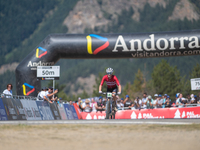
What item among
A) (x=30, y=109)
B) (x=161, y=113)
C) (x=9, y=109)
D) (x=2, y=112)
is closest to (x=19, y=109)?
(x=9, y=109)

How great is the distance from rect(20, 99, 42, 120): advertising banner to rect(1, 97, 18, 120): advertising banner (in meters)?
0.71

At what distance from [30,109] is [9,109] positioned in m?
1.40

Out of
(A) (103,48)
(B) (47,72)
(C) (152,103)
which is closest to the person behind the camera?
(B) (47,72)

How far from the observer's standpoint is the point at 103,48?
54.6ft

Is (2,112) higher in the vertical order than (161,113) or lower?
higher

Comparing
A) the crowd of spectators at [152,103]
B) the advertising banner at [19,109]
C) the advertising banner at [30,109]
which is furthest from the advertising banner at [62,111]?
the advertising banner at [19,109]

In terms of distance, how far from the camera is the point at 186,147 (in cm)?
436

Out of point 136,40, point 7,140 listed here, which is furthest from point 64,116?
point 7,140

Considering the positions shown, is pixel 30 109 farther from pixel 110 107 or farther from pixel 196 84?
pixel 196 84

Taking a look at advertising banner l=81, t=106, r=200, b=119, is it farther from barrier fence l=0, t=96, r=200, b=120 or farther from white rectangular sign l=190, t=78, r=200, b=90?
white rectangular sign l=190, t=78, r=200, b=90

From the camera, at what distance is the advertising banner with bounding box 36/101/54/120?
12935mm

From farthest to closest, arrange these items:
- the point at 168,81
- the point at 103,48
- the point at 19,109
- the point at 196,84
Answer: the point at 168,81 < the point at 196,84 < the point at 103,48 < the point at 19,109

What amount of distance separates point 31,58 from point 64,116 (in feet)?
10.7

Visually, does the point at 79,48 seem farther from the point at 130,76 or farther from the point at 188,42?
the point at 130,76
